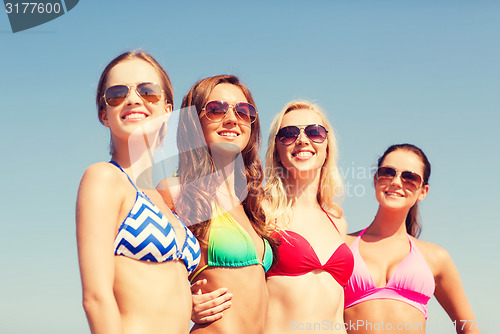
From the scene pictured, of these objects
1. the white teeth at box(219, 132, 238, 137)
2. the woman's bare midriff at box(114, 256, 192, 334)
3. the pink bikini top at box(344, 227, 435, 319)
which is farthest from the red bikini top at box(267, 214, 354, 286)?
the woman's bare midriff at box(114, 256, 192, 334)

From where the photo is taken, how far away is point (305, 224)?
7762 mm

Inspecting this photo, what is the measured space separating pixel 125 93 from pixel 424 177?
5513mm

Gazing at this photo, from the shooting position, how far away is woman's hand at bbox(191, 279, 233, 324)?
5945 millimetres

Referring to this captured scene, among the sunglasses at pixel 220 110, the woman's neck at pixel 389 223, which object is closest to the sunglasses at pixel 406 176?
the woman's neck at pixel 389 223

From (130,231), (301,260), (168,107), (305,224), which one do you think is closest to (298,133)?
(305,224)

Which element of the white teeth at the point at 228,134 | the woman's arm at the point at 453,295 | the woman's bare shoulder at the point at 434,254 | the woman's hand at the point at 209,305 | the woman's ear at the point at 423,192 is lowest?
the woman's arm at the point at 453,295

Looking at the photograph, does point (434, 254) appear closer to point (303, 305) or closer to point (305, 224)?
point (305, 224)

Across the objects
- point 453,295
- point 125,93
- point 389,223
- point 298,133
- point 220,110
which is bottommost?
point 453,295

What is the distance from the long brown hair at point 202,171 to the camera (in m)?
6.32

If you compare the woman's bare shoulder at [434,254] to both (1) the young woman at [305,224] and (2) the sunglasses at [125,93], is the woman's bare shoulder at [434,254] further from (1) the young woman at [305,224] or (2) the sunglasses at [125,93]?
(2) the sunglasses at [125,93]

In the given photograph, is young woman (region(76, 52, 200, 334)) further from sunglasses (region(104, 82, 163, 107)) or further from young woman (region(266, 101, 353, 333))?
young woman (region(266, 101, 353, 333))

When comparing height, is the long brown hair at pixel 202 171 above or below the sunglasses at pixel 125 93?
below

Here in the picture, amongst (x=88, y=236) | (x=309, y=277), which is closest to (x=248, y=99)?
(x=309, y=277)

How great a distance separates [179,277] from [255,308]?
5.11ft
